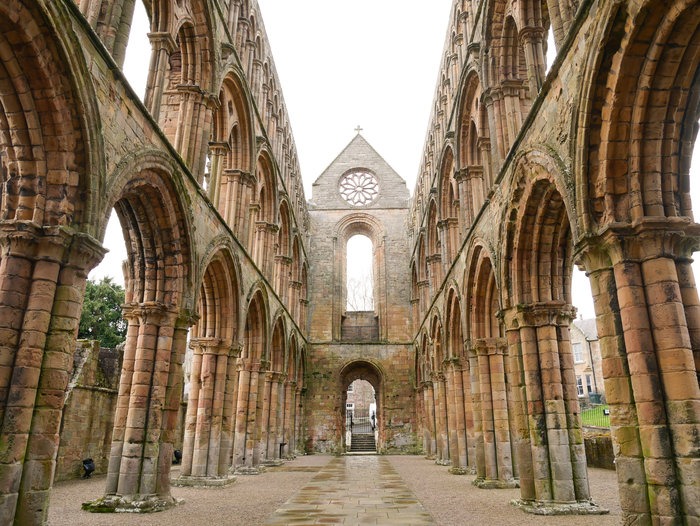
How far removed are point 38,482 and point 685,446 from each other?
6.79 metres

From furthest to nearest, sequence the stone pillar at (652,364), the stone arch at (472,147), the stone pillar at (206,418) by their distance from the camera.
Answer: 1. the stone arch at (472,147)
2. the stone pillar at (206,418)
3. the stone pillar at (652,364)

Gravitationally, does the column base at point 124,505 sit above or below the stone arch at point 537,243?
below

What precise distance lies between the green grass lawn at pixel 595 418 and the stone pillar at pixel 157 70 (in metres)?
21.8

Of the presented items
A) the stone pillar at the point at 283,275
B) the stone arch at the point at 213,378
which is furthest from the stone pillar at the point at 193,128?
the stone pillar at the point at 283,275

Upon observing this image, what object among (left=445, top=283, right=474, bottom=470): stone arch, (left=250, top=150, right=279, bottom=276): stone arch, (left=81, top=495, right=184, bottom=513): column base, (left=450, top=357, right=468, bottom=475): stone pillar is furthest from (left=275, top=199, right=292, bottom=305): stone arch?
(left=81, top=495, right=184, bottom=513): column base

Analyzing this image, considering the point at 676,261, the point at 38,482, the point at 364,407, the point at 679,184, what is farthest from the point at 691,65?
the point at 364,407

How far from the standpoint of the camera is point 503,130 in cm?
1120

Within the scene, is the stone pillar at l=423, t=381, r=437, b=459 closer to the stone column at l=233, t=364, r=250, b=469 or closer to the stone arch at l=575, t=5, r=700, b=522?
the stone column at l=233, t=364, r=250, b=469

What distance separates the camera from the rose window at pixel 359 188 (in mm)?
32750

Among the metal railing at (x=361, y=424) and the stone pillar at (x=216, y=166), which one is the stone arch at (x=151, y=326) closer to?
the stone pillar at (x=216, y=166)

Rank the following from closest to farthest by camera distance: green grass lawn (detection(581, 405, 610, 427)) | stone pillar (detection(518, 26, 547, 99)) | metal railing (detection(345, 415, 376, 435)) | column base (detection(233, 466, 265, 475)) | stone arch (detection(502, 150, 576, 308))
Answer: stone arch (detection(502, 150, 576, 308))
stone pillar (detection(518, 26, 547, 99))
column base (detection(233, 466, 265, 475))
green grass lawn (detection(581, 405, 610, 427))
metal railing (detection(345, 415, 376, 435))

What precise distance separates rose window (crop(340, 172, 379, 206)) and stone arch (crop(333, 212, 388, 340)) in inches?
49.5

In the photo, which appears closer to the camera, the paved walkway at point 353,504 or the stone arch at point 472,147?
the paved walkway at point 353,504

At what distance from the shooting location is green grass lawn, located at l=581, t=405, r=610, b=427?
23.1 metres
